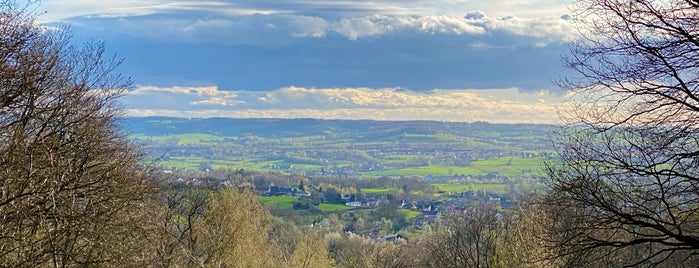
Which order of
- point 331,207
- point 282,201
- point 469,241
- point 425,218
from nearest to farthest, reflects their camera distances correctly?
point 469,241 → point 425,218 → point 282,201 → point 331,207

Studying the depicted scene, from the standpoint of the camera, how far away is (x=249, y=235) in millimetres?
22969

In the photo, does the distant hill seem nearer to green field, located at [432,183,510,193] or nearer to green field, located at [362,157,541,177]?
green field, located at [362,157,541,177]

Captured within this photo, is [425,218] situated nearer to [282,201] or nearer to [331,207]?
[331,207]

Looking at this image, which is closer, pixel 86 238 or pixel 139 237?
pixel 86 238

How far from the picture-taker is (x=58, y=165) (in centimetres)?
1059

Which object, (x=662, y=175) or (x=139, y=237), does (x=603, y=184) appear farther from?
(x=139, y=237)

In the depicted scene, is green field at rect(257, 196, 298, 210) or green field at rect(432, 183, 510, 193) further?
green field at rect(432, 183, 510, 193)

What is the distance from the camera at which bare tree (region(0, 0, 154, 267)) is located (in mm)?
9266

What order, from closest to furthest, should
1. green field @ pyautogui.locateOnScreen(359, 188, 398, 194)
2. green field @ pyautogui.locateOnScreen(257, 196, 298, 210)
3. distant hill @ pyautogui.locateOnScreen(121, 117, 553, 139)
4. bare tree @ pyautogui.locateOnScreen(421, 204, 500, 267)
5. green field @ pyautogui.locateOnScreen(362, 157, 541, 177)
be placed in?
bare tree @ pyautogui.locateOnScreen(421, 204, 500, 267)
green field @ pyautogui.locateOnScreen(257, 196, 298, 210)
green field @ pyautogui.locateOnScreen(359, 188, 398, 194)
green field @ pyautogui.locateOnScreen(362, 157, 541, 177)
distant hill @ pyautogui.locateOnScreen(121, 117, 553, 139)

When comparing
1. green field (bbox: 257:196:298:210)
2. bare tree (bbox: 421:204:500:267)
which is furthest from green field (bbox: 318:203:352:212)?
bare tree (bbox: 421:204:500:267)

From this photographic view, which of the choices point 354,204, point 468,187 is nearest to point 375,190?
point 354,204

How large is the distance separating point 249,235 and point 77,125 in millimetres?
11602

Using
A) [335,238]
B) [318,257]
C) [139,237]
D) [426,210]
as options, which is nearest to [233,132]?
[426,210]

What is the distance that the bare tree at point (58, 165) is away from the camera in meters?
9.27
